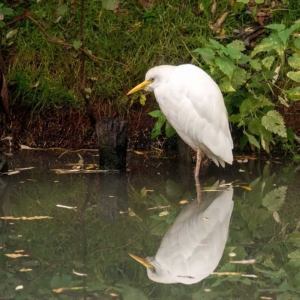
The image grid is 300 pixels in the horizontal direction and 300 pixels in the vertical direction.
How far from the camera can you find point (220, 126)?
6.81m

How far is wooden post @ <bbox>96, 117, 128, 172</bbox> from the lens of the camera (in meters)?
6.68

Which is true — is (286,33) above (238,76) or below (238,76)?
above

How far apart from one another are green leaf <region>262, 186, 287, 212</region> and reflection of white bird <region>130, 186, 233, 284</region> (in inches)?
10.6

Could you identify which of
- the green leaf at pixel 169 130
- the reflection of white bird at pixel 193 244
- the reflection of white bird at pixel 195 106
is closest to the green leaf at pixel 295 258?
the reflection of white bird at pixel 193 244

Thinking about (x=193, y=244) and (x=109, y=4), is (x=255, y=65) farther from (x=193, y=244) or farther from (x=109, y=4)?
(x=193, y=244)

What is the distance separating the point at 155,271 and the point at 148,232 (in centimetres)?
75

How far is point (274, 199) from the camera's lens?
5.85 m

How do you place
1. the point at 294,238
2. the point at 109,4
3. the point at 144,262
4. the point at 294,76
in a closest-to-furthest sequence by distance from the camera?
the point at 144,262 < the point at 294,238 < the point at 109,4 < the point at 294,76

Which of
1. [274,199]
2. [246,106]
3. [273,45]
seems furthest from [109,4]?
[274,199]

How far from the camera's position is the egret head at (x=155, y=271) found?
4105 millimetres

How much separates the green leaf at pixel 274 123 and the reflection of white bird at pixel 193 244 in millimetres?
1435

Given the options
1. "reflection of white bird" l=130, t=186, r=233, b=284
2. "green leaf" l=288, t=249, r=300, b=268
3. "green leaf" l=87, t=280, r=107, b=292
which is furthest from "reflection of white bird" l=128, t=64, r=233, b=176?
"green leaf" l=87, t=280, r=107, b=292

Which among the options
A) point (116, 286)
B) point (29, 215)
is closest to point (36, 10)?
point (29, 215)

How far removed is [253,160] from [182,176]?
3.26ft
